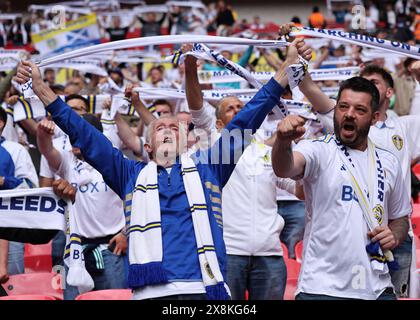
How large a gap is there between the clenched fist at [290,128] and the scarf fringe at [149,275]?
36.0 inches

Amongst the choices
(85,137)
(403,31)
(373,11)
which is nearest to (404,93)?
(403,31)

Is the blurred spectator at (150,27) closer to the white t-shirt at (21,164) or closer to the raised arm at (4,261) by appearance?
the white t-shirt at (21,164)

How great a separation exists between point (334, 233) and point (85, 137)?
146 centimetres

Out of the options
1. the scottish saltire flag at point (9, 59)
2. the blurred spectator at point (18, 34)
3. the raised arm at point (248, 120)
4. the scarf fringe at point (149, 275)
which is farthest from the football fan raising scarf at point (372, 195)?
the blurred spectator at point (18, 34)

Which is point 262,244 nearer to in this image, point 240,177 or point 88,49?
point 240,177

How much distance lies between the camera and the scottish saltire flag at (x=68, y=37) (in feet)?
44.0

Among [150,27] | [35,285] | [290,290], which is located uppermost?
[150,27]

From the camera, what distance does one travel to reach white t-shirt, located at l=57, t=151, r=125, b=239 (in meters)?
7.16

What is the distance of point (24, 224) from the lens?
6.41 metres

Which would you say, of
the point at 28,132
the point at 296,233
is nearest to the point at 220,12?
the point at 28,132

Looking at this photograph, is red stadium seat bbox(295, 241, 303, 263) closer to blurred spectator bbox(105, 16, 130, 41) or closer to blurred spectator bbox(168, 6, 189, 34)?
blurred spectator bbox(105, 16, 130, 41)

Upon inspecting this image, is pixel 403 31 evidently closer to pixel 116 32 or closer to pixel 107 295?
pixel 116 32

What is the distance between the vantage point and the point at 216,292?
4680 mm
